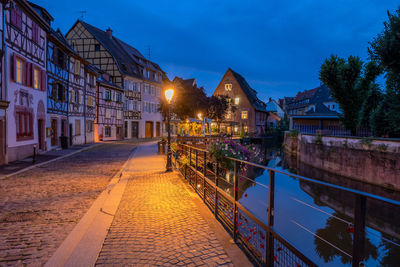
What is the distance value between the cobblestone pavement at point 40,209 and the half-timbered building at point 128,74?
28545mm

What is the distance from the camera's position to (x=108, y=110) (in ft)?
110

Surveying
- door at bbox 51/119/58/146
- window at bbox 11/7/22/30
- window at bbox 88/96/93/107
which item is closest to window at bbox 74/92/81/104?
window at bbox 88/96/93/107

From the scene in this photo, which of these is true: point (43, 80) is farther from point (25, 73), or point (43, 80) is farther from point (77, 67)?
point (77, 67)

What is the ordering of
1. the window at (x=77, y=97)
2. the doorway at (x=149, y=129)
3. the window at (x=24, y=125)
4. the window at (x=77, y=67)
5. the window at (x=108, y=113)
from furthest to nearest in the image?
1. the doorway at (x=149, y=129)
2. the window at (x=108, y=113)
3. the window at (x=77, y=97)
4. the window at (x=77, y=67)
5. the window at (x=24, y=125)

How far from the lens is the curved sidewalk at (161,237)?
132 inches

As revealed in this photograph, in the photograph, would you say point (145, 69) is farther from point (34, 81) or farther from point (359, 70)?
point (359, 70)

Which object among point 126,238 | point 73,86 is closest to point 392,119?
point 126,238

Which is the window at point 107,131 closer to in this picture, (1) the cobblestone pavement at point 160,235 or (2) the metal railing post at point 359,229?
(1) the cobblestone pavement at point 160,235

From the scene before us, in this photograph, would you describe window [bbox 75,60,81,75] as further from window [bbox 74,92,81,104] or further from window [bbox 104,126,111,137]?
window [bbox 104,126,111,137]

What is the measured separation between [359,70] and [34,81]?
995 inches

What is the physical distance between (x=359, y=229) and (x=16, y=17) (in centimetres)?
1772

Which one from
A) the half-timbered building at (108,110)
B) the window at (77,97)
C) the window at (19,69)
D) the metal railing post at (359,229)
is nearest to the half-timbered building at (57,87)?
the window at (77,97)

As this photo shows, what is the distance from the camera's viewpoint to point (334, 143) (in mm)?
19250

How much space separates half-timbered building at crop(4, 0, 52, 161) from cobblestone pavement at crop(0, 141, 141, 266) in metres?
5.12
